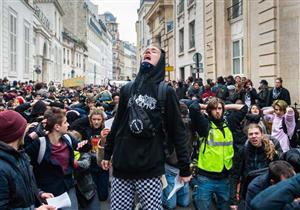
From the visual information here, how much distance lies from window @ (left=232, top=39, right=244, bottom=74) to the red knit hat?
16.4m

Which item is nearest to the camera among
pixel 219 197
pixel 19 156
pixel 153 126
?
pixel 19 156

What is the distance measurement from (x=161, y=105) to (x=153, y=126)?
7.8 inches

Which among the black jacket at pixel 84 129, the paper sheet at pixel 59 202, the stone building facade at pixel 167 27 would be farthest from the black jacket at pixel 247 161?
the stone building facade at pixel 167 27

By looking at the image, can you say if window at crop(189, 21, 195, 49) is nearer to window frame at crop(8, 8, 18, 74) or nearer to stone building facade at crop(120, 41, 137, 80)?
window frame at crop(8, 8, 18, 74)

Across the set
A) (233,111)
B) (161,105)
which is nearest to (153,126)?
(161,105)

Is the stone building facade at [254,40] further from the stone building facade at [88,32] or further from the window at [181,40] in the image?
the stone building facade at [88,32]

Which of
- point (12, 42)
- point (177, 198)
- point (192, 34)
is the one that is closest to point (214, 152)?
point (177, 198)

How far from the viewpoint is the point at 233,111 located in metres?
6.23

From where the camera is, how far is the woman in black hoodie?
3.51 meters

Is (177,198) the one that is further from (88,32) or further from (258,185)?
(88,32)

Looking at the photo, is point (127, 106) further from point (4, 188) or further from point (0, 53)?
point (0, 53)

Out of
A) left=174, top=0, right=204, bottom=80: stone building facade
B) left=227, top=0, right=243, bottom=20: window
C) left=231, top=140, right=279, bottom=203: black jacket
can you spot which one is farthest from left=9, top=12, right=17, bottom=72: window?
left=231, top=140, right=279, bottom=203: black jacket

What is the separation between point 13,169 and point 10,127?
350mm

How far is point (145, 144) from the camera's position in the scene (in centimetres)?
351
